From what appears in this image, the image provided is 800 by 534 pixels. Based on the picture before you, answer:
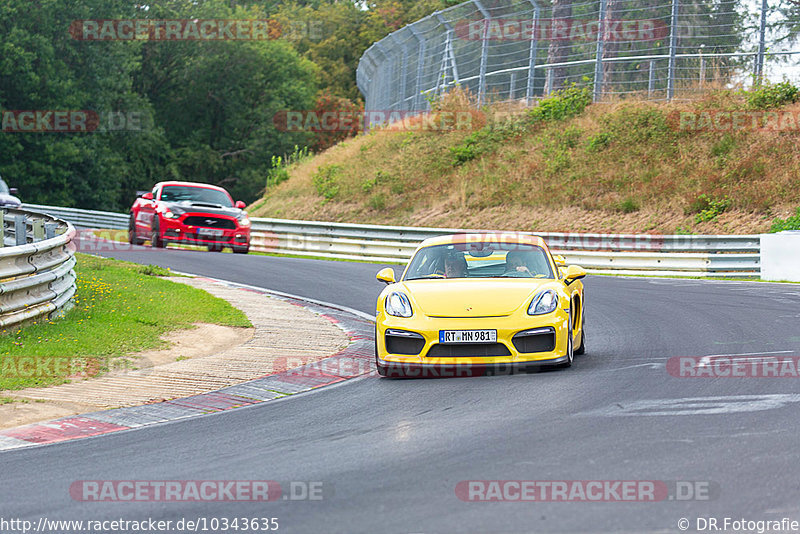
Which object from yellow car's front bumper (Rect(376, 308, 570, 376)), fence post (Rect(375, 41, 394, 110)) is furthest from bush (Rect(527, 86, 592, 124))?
yellow car's front bumper (Rect(376, 308, 570, 376))

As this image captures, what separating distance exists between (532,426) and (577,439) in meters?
0.52

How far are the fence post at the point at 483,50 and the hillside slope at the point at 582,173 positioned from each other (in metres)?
1.10

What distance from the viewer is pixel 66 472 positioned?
6.24 m

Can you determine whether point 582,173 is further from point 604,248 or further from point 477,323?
point 477,323

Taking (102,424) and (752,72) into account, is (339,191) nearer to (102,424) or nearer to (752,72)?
(752,72)

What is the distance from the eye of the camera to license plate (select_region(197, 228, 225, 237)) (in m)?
25.4

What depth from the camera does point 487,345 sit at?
360 inches

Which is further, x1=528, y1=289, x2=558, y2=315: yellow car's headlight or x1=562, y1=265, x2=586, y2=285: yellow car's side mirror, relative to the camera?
x1=562, y1=265, x2=586, y2=285: yellow car's side mirror

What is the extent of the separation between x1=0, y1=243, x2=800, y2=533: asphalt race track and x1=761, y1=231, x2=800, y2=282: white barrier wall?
942 cm

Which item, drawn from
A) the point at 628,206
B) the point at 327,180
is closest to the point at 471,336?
the point at 628,206

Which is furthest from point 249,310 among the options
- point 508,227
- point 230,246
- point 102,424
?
point 508,227

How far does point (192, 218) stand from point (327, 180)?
1077cm

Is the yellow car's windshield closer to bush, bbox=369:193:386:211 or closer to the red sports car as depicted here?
the red sports car

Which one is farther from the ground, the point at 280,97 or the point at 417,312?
the point at 280,97
